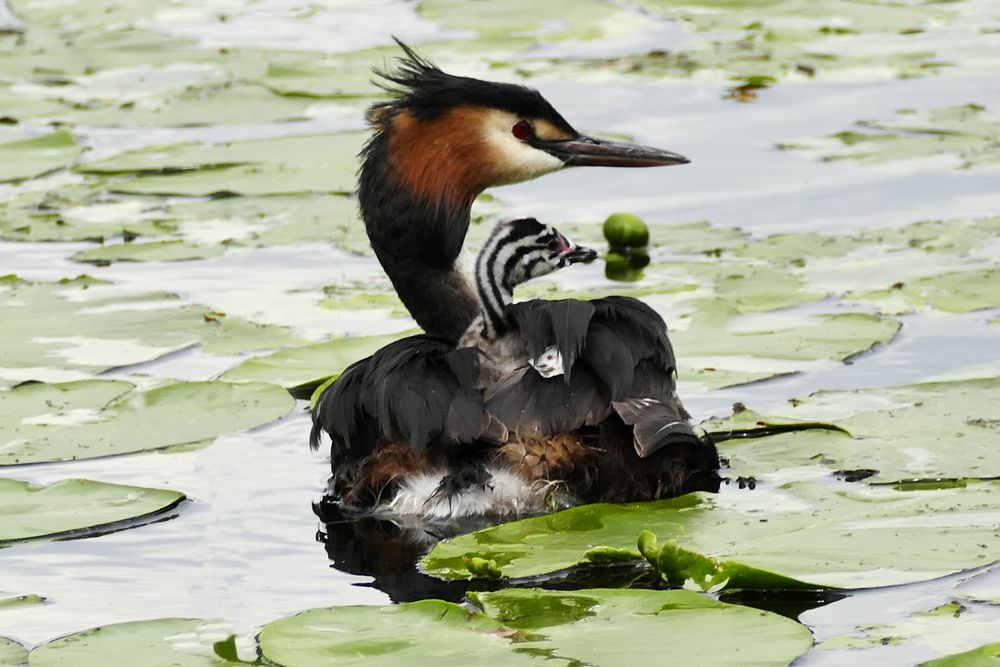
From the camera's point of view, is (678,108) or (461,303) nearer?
(461,303)

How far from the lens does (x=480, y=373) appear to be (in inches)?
185

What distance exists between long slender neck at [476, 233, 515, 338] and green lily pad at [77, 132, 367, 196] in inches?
121

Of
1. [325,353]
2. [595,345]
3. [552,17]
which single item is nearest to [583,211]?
[325,353]

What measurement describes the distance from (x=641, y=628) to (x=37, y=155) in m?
6.27

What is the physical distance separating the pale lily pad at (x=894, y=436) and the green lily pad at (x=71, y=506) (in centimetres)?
160

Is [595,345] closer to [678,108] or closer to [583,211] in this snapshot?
[583,211]

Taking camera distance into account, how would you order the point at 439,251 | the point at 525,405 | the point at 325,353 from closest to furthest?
1. the point at 525,405
2. the point at 439,251
3. the point at 325,353

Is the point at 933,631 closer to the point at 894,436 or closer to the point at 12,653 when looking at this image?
the point at 894,436

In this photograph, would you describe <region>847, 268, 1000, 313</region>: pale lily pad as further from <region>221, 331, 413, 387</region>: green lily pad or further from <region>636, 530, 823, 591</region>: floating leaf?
<region>636, 530, 823, 591</region>: floating leaf

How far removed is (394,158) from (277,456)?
0.94 meters

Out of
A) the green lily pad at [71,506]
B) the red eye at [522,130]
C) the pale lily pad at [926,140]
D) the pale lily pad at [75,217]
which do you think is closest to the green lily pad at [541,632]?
the green lily pad at [71,506]

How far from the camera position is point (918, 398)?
209 inches

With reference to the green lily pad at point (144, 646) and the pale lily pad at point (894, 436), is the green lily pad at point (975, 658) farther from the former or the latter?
the green lily pad at point (144, 646)

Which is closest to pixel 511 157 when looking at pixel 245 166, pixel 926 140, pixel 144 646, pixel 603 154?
pixel 603 154
